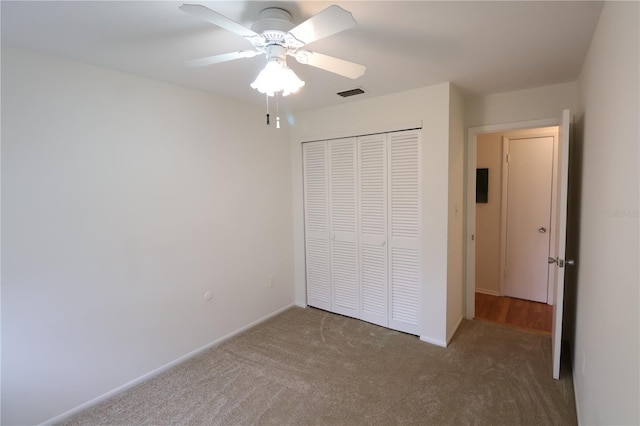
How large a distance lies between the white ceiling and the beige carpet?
2.27 metres

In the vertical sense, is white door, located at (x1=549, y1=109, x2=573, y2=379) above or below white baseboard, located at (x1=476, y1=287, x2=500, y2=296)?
above

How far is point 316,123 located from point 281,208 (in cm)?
103

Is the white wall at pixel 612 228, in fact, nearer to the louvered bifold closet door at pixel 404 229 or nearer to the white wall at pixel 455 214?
the white wall at pixel 455 214

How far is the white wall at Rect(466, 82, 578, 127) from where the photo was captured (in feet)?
9.02

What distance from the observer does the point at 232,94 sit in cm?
291

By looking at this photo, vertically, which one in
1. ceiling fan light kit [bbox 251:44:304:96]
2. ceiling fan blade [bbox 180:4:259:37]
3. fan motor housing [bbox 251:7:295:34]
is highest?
fan motor housing [bbox 251:7:295:34]

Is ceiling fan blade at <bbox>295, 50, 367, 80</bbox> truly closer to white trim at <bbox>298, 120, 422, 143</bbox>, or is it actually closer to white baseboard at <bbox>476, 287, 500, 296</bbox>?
white trim at <bbox>298, 120, 422, 143</bbox>

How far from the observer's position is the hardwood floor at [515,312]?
330 cm

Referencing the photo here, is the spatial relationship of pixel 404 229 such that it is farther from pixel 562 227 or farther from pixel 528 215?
pixel 528 215

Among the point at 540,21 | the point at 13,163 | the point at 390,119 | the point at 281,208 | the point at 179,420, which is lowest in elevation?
the point at 179,420

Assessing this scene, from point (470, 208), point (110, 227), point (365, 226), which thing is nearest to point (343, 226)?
point (365, 226)

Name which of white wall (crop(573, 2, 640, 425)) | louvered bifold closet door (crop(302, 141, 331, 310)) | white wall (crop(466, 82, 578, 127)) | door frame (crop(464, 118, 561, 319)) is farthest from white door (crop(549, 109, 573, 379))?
louvered bifold closet door (crop(302, 141, 331, 310))

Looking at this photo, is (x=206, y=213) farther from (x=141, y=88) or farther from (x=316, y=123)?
(x=316, y=123)

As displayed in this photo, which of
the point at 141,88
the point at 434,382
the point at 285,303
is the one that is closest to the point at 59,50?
the point at 141,88
